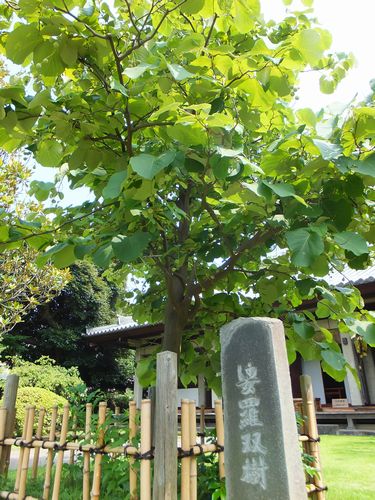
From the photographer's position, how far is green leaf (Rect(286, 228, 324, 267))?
60.7 inches

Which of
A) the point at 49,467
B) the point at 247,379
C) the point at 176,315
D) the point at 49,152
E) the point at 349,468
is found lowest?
the point at 349,468

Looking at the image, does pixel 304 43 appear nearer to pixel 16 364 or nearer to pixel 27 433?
pixel 27 433

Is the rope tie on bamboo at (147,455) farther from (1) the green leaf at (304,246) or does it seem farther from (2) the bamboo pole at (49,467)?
(1) the green leaf at (304,246)

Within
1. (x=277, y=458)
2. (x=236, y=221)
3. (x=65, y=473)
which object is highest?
(x=236, y=221)

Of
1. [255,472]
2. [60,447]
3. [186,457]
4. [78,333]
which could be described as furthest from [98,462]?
[78,333]

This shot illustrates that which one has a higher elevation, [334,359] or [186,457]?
[334,359]

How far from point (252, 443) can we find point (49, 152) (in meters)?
1.91

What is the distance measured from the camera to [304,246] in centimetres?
159

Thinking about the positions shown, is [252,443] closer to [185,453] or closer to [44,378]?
[185,453]

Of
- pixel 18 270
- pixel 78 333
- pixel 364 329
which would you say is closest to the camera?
pixel 364 329

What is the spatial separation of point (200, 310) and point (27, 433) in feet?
6.80

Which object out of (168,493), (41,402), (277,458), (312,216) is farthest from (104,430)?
(41,402)

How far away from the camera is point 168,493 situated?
89.5 inches

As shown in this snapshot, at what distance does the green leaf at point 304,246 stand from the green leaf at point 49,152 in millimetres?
1317
